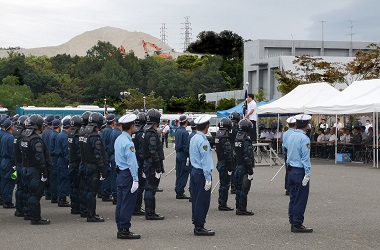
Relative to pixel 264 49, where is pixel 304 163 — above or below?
below

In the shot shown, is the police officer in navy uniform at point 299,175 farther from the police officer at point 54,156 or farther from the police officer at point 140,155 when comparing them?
the police officer at point 54,156

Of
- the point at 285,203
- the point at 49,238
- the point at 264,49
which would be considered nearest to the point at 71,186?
the point at 49,238

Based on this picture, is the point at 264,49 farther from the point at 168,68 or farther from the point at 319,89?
the point at 319,89

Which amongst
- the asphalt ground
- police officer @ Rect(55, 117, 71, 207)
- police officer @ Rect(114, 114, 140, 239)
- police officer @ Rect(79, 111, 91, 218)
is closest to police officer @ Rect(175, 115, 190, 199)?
the asphalt ground

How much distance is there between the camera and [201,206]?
38.3ft

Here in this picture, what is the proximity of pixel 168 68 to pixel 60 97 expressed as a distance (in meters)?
17.8

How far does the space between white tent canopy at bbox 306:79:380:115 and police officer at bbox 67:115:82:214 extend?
15.1 metres

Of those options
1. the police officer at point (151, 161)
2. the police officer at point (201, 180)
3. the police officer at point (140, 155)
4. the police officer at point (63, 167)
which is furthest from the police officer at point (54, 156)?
the police officer at point (201, 180)

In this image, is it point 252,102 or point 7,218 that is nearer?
point 7,218

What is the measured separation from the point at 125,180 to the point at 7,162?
531cm

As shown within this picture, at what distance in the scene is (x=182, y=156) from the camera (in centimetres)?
1802

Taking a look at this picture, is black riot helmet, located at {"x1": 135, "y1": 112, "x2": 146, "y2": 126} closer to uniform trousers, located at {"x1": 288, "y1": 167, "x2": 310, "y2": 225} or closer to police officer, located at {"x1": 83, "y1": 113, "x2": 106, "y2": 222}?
police officer, located at {"x1": 83, "y1": 113, "x2": 106, "y2": 222}

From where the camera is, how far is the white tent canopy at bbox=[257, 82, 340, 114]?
1256 inches

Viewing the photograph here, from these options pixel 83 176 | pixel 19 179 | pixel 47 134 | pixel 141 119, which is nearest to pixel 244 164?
pixel 141 119
